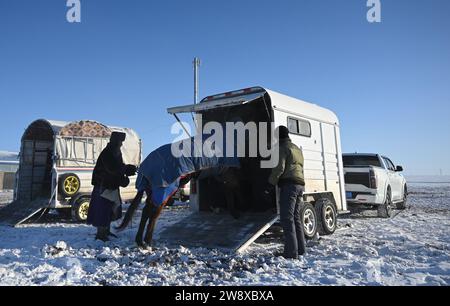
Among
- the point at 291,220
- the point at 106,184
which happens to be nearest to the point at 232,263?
the point at 291,220

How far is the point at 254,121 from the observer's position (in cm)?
795

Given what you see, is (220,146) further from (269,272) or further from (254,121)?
(269,272)

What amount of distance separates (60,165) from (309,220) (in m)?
7.44

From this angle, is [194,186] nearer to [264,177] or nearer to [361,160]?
[264,177]

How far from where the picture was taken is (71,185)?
10398 millimetres

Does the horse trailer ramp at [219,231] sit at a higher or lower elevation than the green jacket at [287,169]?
lower

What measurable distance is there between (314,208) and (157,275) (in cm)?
419

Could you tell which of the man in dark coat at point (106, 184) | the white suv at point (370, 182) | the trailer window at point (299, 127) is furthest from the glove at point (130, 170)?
the white suv at point (370, 182)

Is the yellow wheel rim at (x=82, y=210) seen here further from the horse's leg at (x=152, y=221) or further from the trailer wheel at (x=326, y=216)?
the trailer wheel at (x=326, y=216)

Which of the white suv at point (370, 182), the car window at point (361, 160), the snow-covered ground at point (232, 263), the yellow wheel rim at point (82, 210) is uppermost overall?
the car window at point (361, 160)

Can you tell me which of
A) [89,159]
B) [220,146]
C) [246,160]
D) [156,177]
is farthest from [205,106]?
[89,159]

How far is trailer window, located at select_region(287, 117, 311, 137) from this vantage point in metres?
7.37

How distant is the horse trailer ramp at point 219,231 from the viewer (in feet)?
20.1

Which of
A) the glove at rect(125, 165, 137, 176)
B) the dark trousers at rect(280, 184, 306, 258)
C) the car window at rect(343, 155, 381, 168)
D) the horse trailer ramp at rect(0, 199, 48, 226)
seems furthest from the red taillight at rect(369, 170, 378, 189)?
the horse trailer ramp at rect(0, 199, 48, 226)
